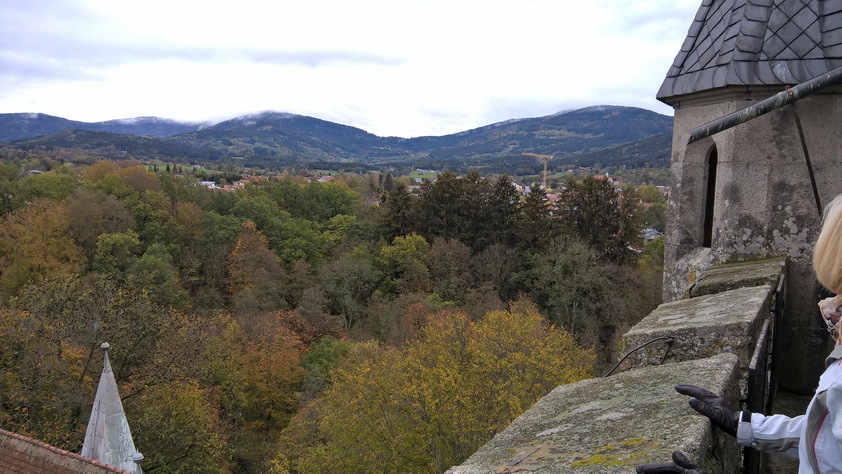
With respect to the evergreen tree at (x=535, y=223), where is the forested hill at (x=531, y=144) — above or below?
above

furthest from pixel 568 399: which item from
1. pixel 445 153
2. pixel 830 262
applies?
pixel 445 153

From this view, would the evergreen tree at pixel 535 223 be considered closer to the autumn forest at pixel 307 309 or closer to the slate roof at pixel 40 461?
the autumn forest at pixel 307 309

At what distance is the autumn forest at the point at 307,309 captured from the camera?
568 inches

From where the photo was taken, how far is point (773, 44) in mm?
4781

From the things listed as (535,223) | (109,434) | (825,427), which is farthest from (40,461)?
(535,223)

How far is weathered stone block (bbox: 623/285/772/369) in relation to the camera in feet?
8.83

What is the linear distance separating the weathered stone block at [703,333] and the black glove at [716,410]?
97cm

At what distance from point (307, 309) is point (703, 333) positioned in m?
29.1

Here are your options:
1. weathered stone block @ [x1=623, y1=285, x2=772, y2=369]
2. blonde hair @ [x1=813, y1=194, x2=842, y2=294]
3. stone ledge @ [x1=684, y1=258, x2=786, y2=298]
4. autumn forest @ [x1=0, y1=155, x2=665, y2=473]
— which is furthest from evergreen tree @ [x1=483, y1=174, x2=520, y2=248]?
blonde hair @ [x1=813, y1=194, x2=842, y2=294]

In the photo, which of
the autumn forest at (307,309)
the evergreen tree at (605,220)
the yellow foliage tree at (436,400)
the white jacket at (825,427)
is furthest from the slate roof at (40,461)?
the evergreen tree at (605,220)

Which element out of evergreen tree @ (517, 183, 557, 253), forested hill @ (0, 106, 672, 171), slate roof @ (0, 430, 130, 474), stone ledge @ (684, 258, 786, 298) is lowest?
slate roof @ (0, 430, 130, 474)

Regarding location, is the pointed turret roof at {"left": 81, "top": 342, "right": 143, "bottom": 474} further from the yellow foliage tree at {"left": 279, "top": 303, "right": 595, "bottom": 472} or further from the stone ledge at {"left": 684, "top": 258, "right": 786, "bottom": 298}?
the stone ledge at {"left": 684, "top": 258, "right": 786, "bottom": 298}

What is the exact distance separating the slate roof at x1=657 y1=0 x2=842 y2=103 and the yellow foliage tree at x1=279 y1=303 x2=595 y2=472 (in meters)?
10.4

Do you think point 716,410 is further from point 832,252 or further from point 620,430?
point 832,252
